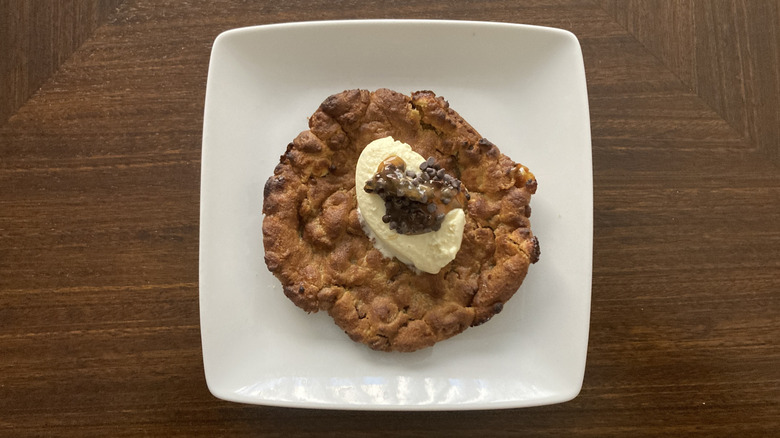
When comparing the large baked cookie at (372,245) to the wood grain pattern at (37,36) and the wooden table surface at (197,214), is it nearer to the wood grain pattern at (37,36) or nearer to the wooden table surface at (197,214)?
the wooden table surface at (197,214)

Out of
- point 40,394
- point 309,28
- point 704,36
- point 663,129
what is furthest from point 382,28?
point 40,394

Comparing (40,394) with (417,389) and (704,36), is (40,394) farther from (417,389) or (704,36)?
(704,36)

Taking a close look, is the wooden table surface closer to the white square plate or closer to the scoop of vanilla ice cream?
the white square plate

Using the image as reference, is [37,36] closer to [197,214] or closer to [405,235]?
[197,214]

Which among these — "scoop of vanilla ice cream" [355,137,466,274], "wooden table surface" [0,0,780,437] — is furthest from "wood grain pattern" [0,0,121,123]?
"scoop of vanilla ice cream" [355,137,466,274]

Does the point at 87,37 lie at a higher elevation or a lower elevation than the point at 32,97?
higher

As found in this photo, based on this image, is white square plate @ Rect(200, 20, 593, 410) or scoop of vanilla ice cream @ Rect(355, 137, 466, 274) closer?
scoop of vanilla ice cream @ Rect(355, 137, 466, 274)
